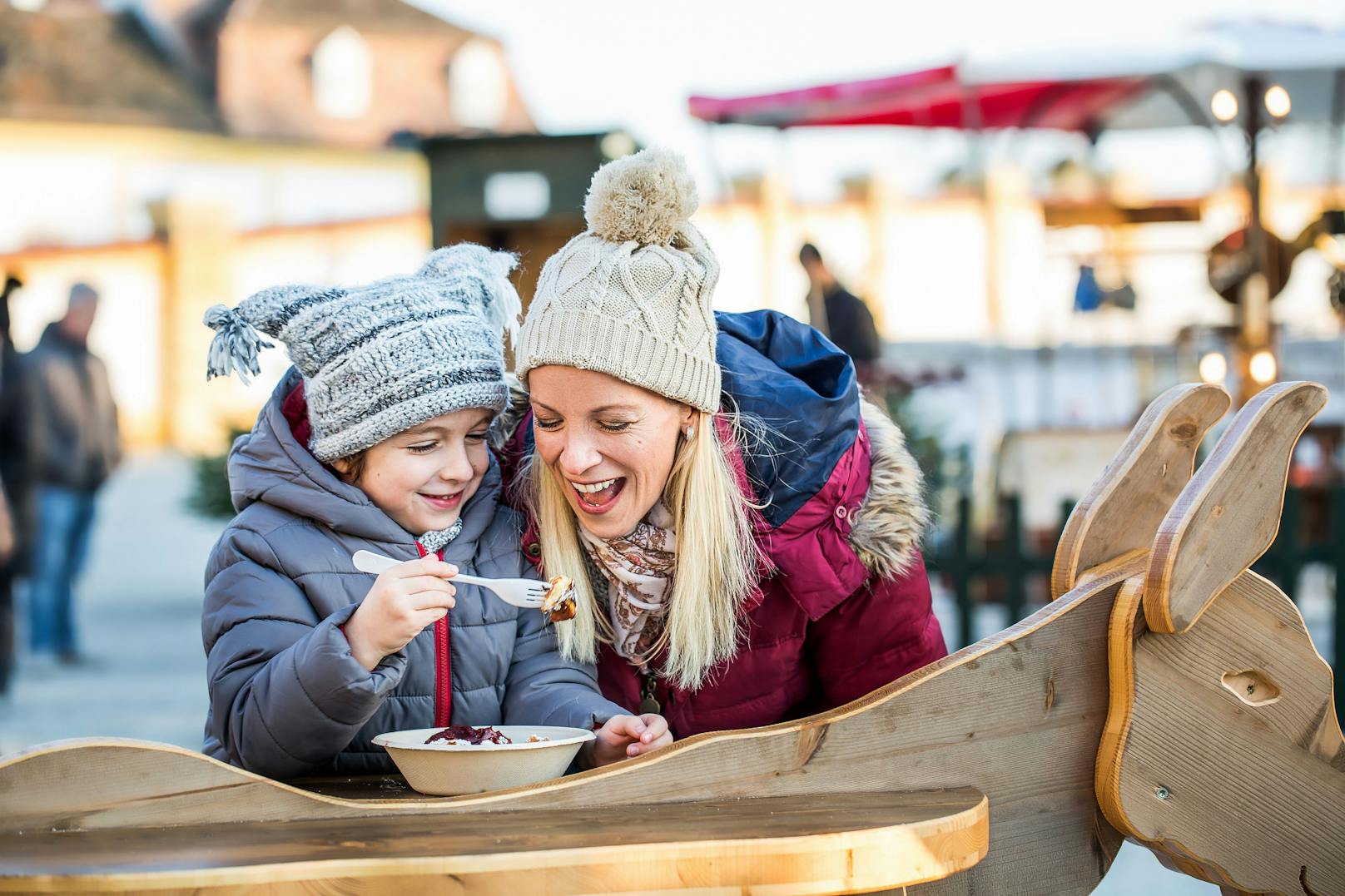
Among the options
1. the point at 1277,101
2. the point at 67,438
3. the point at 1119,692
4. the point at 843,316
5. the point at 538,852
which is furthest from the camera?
the point at 843,316

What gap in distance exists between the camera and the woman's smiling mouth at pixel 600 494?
2014mm

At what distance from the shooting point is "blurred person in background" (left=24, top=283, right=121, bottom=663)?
6.73 m

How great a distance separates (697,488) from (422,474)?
393 millimetres

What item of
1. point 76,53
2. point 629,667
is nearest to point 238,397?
point 76,53

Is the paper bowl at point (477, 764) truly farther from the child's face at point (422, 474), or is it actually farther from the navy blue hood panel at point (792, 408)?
the navy blue hood panel at point (792, 408)

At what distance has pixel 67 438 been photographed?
6805mm

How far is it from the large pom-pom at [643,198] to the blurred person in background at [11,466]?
15.9ft

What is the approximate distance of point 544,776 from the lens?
1.71 meters

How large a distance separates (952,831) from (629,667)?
751mm

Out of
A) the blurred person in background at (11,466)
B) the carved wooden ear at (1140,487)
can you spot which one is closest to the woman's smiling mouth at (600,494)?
the carved wooden ear at (1140,487)

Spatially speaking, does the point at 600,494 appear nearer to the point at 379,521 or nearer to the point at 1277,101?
the point at 379,521

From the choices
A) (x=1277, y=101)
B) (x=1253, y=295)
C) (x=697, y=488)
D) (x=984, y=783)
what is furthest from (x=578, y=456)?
(x=1277, y=101)

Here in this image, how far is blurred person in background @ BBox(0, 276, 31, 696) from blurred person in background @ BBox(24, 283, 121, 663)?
56 millimetres

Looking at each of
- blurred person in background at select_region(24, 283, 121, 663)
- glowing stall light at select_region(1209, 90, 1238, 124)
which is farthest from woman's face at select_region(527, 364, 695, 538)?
glowing stall light at select_region(1209, 90, 1238, 124)
